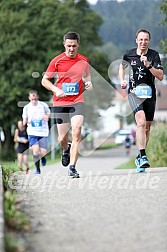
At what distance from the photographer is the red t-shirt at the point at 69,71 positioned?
36.1 ft

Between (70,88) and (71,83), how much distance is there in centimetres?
7

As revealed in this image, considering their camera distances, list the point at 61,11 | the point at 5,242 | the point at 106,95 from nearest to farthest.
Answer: the point at 5,242 < the point at 61,11 < the point at 106,95

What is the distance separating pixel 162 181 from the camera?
9773 mm

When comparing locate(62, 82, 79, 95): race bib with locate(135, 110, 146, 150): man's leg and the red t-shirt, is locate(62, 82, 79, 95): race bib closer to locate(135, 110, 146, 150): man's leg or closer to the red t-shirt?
the red t-shirt

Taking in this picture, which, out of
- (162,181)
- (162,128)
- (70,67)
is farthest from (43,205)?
(162,128)

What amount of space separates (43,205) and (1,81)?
148ft

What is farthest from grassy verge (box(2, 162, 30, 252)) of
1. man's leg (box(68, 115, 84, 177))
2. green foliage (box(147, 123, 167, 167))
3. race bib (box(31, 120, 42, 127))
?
green foliage (box(147, 123, 167, 167))

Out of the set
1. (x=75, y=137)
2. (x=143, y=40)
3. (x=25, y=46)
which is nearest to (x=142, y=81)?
(x=143, y=40)

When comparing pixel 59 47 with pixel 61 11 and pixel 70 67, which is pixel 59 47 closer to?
pixel 61 11

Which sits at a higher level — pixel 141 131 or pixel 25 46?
pixel 141 131

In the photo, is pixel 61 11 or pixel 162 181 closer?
pixel 162 181

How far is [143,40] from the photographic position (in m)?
11.5

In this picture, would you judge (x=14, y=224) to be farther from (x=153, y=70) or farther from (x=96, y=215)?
(x=153, y=70)

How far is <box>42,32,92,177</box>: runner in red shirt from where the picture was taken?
1098 cm
